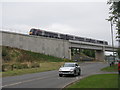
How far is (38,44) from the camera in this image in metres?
63.0

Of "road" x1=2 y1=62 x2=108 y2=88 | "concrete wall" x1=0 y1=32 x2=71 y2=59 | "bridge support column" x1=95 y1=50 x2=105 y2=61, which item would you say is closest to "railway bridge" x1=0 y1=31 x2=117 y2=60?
"concrete wall" x1=0 y1=32 x2=71 y2=59

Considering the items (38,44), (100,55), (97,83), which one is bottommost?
(100,55)

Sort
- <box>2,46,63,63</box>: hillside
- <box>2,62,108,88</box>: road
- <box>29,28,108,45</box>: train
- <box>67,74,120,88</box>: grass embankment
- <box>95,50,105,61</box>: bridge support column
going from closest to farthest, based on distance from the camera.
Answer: <box>67,74,120,88</box>: grass embankment → <box>2,62,108,88</box>: road → <box>2,46,63,63</box>: hillside → <box>29,28,108,45</box>: train → <box>95,50,105,61</box>: bridge support column

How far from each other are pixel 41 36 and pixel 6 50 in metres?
12.5

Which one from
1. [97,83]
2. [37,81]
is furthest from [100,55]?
[97,83]

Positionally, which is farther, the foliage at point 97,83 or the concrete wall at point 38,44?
the concrete wall at point 38,44

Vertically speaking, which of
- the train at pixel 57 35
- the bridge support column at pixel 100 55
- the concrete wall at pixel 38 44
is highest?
the train at pixel 57 35

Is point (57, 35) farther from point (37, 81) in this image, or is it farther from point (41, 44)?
point (37, 81)

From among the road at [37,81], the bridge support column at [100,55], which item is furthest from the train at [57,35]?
the road at [37,81]

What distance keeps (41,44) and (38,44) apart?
123 cm

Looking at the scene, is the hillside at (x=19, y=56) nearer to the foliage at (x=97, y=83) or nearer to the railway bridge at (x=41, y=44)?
the railway bridge at (x=41, y=44)

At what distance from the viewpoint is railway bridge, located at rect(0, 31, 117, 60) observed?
5465 centimetres

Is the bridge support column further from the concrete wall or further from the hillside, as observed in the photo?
the hillside

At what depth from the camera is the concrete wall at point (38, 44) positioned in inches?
2164
